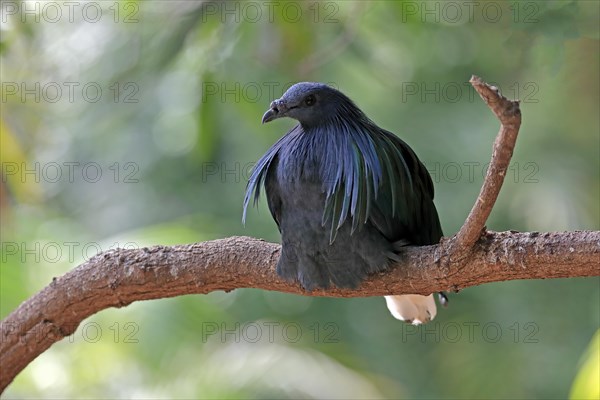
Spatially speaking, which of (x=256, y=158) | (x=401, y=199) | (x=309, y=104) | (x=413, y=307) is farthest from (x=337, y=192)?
(x=256, y=158)

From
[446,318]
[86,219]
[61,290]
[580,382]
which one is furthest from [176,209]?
[580,382]

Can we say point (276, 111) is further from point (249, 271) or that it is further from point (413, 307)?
point (413, 307)

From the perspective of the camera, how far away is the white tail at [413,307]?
145 inches

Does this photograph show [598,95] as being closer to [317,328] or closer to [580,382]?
[317,328]

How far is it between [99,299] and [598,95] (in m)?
5.08

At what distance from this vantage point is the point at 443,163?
7.42 metres

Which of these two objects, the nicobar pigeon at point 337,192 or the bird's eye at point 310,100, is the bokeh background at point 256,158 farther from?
the bird's eye at point 310,100

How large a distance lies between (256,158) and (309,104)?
4.39m

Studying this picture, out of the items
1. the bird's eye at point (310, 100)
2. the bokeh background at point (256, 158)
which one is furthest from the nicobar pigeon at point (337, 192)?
the bokeh background at point (256, 158)

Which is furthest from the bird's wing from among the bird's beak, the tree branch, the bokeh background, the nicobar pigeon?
the bokeh background

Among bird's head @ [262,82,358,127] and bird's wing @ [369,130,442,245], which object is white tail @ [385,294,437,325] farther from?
bird's head @ [262,82,358,127]

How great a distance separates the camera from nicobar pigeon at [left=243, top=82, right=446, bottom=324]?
3.10m

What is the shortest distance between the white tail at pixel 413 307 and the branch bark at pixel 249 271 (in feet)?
1.88

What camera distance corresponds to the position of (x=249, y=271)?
3.25 metres
